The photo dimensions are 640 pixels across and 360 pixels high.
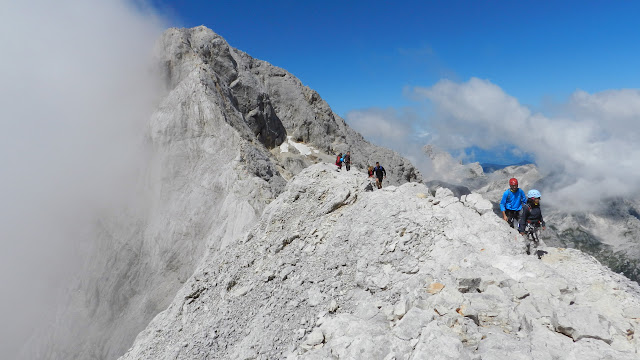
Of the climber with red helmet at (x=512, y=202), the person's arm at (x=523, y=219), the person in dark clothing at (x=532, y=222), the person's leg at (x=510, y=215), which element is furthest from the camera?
the person's leg at (x=510, y=215)

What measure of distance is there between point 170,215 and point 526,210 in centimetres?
3600

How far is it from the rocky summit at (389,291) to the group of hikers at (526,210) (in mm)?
709

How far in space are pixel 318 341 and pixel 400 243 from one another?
564 cm

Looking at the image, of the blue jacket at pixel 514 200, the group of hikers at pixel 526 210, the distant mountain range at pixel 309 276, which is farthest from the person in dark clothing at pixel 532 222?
the blue jacket at pixel 514 200

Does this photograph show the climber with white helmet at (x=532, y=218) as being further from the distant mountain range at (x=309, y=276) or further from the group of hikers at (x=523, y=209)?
the distant mountain range at (x=309, y=276)

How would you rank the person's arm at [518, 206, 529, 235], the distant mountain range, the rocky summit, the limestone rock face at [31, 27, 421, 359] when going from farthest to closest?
the limestone rock face at [31, 27, 421, 359] < the person's arm at [518, 206, 529, 235] < the distant mountain range < the rocky summit

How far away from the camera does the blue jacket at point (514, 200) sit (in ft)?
49.9

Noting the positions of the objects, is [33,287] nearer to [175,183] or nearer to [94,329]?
[94,329]

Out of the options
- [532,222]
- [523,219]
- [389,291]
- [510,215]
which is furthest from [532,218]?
[389,291]

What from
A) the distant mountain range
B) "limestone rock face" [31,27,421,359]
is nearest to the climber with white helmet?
the distant mountain range

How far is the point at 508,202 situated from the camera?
1559 centimetres

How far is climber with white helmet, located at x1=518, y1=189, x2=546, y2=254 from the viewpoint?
14094mm

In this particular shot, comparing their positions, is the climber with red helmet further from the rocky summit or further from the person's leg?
the rocky summit

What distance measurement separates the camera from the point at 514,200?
1538 cm
